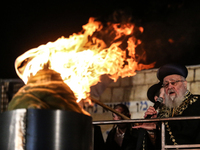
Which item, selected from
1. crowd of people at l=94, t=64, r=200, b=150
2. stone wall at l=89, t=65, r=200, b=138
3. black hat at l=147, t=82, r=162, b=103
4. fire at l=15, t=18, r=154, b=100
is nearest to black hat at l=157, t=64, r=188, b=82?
crowd of people at l=94, t=64, r=200, b=150

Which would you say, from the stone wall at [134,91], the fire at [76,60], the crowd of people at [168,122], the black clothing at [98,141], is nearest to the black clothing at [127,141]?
the crowd of people at [168,122]

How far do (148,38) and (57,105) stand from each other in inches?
432

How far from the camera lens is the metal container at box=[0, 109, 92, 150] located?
10.9 ft

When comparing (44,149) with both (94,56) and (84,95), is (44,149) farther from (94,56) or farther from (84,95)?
(94,56)

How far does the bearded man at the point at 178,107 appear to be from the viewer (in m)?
5.57

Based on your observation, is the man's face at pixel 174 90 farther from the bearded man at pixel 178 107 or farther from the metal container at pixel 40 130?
the metal container at pixel 40 130

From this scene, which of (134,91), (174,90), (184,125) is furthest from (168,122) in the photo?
(134,91)

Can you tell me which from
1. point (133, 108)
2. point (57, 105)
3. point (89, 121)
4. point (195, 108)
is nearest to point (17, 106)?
point (57, 105)

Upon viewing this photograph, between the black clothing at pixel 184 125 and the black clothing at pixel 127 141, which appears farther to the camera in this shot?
the black clothing at pixel 127 141

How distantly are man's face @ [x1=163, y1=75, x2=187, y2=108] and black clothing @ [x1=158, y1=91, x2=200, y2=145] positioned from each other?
0.11 m

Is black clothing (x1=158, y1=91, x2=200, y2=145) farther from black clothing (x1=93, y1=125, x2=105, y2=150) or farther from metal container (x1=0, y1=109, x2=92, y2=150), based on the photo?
metal container (x1=0, y1=109, x2=92, y2=150)

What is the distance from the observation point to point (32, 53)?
483 centimetres

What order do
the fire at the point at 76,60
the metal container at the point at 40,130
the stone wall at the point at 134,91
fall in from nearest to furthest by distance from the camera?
the metal container at the point at 40,130, the fire at the point at 76,60, the stone wall at the point at 134,91

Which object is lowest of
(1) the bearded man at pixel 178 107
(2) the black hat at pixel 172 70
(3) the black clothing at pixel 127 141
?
(3) the black clothing at pixel 127 141
